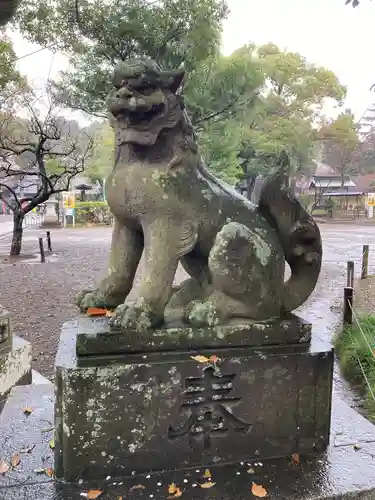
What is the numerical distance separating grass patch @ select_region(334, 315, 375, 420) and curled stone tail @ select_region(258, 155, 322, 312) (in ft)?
7.11

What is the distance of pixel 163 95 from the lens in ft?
6.04

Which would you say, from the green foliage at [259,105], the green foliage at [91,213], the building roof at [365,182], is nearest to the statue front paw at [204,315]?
the green foliage at [259,105]

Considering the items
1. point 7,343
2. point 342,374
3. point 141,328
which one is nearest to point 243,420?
point 141,328

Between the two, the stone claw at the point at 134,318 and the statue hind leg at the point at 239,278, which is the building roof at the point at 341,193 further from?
the stone claw at the point at 134,318

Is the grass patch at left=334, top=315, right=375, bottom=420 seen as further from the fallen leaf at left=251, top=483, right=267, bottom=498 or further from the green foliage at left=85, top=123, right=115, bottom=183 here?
the green foliage at left=85, top=123, right=115, bottom=183

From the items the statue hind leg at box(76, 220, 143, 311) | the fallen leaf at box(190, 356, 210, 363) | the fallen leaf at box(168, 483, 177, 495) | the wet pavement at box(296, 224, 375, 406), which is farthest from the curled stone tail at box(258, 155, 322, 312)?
the fallen leaf at box(168, 483, 177, 495)

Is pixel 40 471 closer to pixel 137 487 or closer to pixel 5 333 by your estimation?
pixel 137 487

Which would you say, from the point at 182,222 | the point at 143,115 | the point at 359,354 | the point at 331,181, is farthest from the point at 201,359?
the point at 331,181

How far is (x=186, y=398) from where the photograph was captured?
1855mm

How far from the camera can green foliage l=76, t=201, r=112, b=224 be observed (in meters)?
24.4

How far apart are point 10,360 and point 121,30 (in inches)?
370

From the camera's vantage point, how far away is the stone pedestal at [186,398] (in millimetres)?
1760

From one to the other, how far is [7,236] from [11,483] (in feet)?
57.5

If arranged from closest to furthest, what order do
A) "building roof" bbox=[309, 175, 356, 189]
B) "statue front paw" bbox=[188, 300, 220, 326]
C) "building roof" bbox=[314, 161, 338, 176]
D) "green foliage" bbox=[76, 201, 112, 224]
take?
"statue front paw" bbox=[188, 300, 220, 326], "green foliage" bbox=[76, 201, 112, 224], "building roof" bbox=[309, 175, 356, 189], "building roof" bbox=[314, 161, 338, 176]
